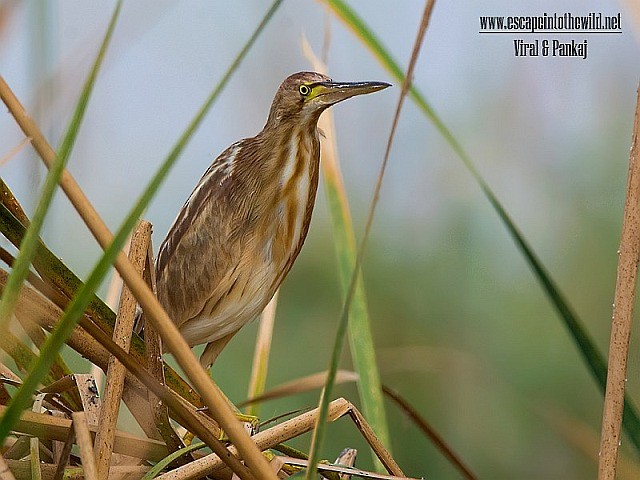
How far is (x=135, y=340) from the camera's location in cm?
36

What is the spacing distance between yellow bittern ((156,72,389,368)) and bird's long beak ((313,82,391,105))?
44 mm

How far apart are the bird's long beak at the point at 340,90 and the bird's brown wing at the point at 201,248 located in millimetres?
125

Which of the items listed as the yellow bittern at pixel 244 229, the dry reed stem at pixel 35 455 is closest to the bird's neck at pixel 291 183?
the yellow bittern at pixel 244 229

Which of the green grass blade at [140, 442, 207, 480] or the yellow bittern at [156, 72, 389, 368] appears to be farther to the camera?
the yellow bittern at [156, 72, 389, 368]

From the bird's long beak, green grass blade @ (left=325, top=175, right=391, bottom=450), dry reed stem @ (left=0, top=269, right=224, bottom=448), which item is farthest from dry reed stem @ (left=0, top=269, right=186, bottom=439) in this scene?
the bird's long beak

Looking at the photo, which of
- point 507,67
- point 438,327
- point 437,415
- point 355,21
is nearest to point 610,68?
point 507,67

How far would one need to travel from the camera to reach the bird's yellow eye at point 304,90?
2.09 ft

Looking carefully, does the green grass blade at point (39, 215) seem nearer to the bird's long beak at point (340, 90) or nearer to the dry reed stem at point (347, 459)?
the dry reed stem at point (347, 459)

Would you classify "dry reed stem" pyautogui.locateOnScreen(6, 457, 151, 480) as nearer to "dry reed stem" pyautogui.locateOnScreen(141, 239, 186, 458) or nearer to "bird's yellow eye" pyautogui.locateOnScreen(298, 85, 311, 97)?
"dry reed stem" pyautogui.locateOnScreen(141, 239, 186, 458)

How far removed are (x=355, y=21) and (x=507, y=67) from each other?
0.68 metres

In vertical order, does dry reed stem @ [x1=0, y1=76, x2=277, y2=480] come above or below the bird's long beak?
below

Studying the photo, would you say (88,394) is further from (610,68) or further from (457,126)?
(610,68)

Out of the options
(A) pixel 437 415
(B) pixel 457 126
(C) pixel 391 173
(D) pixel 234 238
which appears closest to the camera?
(D) pixel 234 238

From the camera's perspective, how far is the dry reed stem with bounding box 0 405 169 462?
1.01ft
